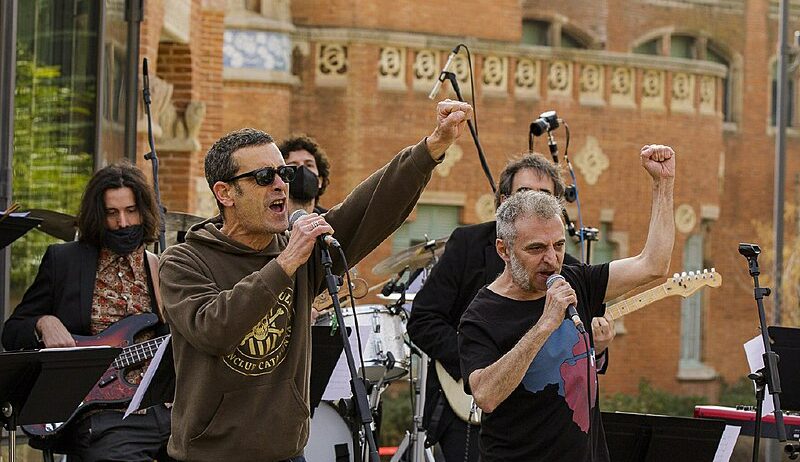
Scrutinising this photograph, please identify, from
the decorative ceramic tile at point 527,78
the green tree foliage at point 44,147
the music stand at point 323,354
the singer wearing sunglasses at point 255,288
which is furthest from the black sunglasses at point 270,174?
the decorative ceramic tile at point 527,78

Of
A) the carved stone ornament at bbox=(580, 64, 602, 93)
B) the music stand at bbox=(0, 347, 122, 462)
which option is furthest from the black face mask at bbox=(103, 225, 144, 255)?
the carved stone ornament at bbox=(580, 64, 602, 93)

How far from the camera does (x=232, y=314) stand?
5.00m

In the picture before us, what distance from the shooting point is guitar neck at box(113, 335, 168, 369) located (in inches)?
295

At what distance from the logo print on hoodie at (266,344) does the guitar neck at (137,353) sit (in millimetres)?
2359

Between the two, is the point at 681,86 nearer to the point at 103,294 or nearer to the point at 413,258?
the point at 413,258

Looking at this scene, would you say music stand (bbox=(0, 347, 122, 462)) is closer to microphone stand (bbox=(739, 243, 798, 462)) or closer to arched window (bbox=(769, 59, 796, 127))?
microphone stand (bbox=(739, 243, 798, 462))

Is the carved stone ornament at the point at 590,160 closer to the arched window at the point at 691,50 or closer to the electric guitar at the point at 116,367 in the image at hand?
the arched window at the point at 691,50

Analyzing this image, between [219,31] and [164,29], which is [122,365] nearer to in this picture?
[164,29]

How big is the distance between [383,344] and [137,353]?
7.60 feet

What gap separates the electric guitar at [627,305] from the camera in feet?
24.4

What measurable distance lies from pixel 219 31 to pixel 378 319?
9.17 m

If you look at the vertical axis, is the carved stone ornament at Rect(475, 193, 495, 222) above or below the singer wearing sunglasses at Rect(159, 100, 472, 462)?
above

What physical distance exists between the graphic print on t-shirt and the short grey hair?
0.40 metres

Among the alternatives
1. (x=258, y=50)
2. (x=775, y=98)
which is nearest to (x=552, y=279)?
(x=258, y=50)
